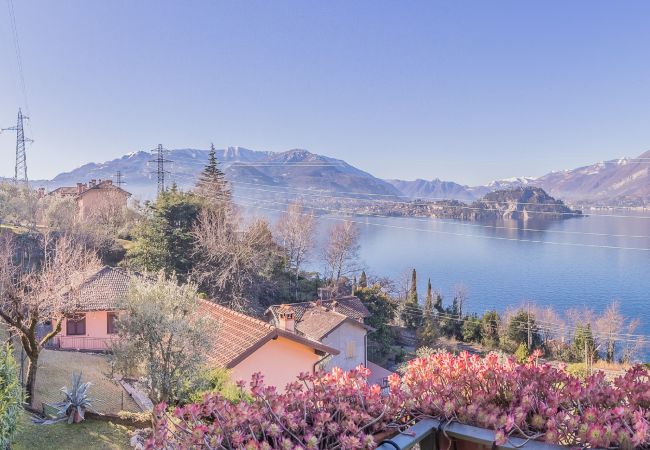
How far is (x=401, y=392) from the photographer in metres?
2.21

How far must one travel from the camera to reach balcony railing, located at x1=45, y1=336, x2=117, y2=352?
20.3 meters

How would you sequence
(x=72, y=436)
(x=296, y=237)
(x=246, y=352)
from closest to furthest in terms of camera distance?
(x=72, y=436) → (x=246, y=352) → (x=296, y=237)

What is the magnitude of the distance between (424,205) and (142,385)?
207ft

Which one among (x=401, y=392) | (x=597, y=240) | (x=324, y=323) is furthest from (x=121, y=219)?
(x=597, y=240)

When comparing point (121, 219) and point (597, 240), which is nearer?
point (121, 219)

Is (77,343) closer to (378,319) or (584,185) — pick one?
(378,319)

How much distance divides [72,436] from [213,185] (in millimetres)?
Answer: 31469

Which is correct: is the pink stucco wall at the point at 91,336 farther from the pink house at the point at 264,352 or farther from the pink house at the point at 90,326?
the pink house at the point at 264,352

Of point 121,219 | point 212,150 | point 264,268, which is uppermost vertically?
point 212,150

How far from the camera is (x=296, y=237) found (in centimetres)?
3997

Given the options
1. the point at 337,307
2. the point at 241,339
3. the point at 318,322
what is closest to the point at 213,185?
the point at 337,307

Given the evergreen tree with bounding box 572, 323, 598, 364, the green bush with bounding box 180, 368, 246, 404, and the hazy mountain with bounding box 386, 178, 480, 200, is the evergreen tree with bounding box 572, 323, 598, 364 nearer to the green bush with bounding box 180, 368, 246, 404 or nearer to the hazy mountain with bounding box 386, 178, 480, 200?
the green bush with bounding box 180, 368, 246, 404

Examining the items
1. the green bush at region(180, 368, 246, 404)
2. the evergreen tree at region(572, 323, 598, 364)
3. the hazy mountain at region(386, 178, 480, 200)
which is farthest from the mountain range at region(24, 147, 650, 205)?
the green bush at region(180, 368, 246, 404)

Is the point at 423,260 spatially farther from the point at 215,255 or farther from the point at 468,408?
the point at 468,408
